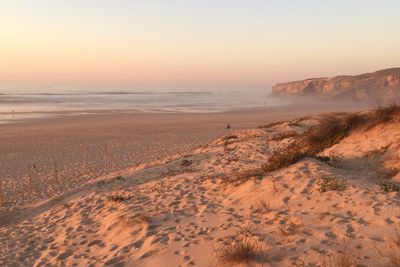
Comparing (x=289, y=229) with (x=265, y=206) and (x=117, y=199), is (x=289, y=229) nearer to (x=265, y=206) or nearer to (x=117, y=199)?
(x=265, y=206)

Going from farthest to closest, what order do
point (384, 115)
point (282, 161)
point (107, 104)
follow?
1. point (107, 104)
2. point (384, 115)
3. point (282, 161)

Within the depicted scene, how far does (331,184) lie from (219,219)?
2289mm

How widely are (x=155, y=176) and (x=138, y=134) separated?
16010 millimetres

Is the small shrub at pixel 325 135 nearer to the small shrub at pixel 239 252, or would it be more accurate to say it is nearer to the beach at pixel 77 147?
the small shrub at pixel 239 252


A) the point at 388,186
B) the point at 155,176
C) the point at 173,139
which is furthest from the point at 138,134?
the point at 388,186

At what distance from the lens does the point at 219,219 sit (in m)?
7.33

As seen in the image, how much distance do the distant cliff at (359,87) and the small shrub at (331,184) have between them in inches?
2437

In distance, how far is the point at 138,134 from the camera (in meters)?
27.8

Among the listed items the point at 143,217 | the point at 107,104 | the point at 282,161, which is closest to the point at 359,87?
the point at 107,104

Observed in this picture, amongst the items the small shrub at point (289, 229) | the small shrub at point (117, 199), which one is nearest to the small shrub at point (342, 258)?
the small shrub at point (289, 229)

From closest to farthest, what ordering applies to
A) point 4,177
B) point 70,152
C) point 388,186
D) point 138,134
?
point 388,186 → point 4,177 → point 70,152 → point 138,134

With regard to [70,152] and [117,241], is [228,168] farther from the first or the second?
[70,152]

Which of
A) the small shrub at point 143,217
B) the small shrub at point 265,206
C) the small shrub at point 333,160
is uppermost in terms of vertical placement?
the small shrub at point 333,160

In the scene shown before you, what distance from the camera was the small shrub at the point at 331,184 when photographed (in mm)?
7637
